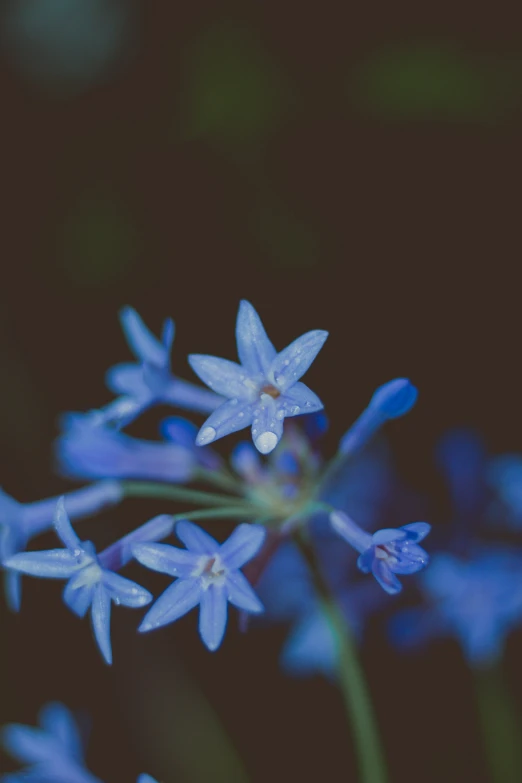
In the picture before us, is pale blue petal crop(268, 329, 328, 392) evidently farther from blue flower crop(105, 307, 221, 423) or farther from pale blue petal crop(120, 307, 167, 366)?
pale blue petal crop(120, 307, 167, 366)

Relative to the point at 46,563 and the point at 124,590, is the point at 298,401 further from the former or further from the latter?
the point at 46,563

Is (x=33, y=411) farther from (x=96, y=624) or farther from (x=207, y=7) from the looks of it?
(x=96, y=624)

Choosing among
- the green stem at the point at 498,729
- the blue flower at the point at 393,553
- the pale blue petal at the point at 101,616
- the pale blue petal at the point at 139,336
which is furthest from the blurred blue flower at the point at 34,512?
the green stem at the point at 498,729

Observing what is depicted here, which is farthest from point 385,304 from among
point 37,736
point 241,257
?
point 37,736

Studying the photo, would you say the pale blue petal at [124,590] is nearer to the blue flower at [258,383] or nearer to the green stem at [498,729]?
the blue flower at [258,383]

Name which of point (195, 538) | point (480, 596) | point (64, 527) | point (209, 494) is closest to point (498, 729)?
point (480, 596)
